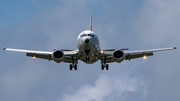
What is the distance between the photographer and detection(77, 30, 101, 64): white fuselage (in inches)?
1706

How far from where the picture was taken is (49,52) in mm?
47469

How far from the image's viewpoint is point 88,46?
142 ft

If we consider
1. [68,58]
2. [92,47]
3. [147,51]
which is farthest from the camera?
[68,58]

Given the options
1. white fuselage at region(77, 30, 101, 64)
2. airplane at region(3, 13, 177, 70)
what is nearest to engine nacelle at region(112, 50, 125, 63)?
airplane at region(3, 13, 177, 70)

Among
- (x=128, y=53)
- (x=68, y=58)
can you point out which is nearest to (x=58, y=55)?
(x=68, y=58)

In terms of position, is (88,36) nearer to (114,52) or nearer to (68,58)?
(114,52)

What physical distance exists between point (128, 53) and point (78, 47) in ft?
24.3

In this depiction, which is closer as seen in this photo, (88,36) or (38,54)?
(88,36)

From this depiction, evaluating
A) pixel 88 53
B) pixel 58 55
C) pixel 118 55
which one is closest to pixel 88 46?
pixel 88 53

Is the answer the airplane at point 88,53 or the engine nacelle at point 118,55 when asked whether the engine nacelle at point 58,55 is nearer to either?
the airplane at point 88,53

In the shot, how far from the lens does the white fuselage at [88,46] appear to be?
43.3m

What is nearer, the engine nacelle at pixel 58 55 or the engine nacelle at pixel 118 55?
the engine nacelle at pixel 58 55

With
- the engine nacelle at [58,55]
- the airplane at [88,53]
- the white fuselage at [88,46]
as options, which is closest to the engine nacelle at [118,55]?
the airplane at [88,53]

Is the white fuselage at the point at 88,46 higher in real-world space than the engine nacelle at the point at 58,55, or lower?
higher
